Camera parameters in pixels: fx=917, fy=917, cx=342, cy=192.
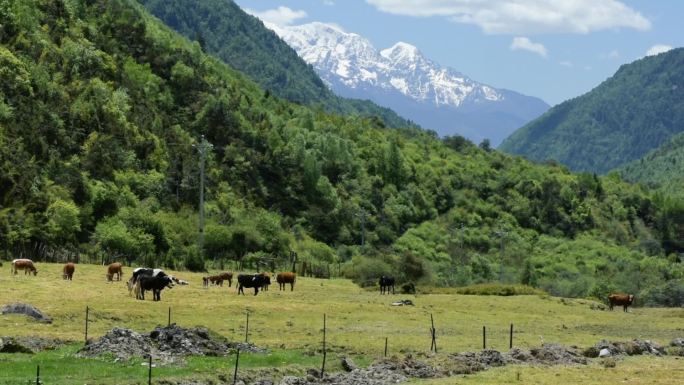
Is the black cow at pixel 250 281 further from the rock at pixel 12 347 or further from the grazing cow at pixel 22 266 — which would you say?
the rock at pixel 12 347

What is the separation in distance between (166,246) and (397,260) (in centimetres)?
2886

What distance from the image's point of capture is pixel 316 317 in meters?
57.6

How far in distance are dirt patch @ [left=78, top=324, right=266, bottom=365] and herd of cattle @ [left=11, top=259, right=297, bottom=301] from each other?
17.8 metres

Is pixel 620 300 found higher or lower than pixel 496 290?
lower

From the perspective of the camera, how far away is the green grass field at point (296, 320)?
4044cm

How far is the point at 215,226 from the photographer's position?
4705 inches

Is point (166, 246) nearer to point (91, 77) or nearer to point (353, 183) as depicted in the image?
point (91, 77)

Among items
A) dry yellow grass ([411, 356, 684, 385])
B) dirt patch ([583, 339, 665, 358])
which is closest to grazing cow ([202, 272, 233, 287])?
dirt patch ([583, 339, 665, 358])

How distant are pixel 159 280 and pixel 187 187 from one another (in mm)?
76428

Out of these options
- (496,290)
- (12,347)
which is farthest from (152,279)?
(496,290)

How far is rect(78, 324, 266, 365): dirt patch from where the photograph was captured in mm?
37188

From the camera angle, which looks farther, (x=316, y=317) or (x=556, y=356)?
(x=316, y=317)

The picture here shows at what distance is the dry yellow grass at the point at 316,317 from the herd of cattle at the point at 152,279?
83cm

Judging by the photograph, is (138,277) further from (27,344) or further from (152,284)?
(27,344)
